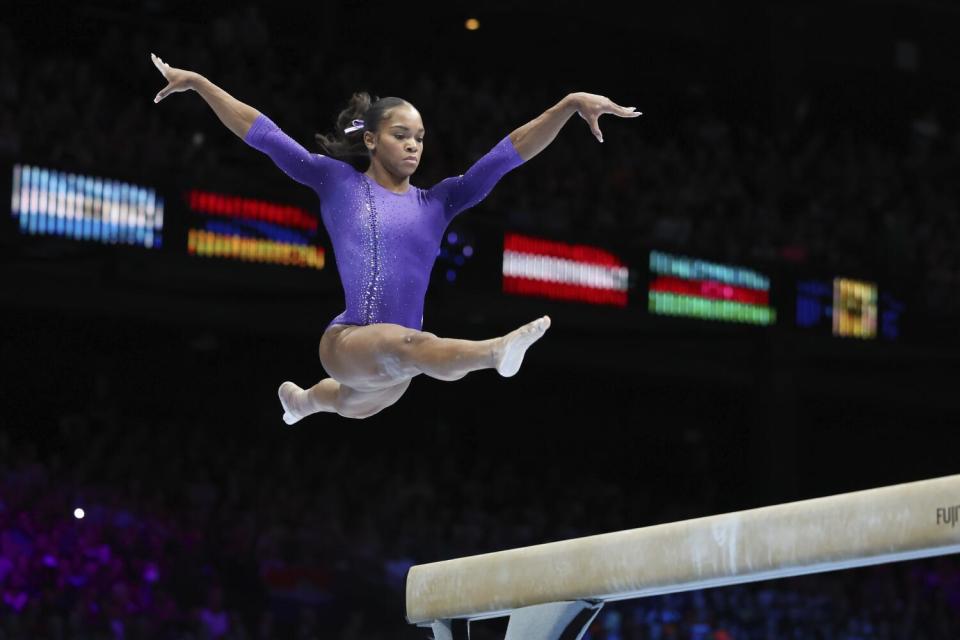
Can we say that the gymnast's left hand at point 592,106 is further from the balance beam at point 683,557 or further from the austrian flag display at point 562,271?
the austrian flag display at point 562,271

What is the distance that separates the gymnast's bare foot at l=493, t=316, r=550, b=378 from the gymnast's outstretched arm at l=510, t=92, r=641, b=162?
94 cm

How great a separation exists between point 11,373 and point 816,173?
30.2 feet

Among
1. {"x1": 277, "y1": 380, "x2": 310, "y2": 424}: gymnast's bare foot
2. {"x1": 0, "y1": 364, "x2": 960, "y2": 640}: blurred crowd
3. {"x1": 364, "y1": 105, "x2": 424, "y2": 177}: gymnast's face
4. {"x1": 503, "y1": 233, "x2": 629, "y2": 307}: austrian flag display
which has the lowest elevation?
{"x1": 0, "y1": 364, "x2": 960, "y2": 640}: blurred crowd

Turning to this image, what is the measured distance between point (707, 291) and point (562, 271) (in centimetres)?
176

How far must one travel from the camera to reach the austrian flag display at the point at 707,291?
1444 centimetres

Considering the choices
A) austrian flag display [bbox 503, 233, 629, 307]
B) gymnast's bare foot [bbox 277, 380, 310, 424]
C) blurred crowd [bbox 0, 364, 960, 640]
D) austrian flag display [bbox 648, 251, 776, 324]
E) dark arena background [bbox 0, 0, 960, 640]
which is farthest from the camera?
austrian flag display [bbox 648, 251, 776, 324]

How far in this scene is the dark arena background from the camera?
11109mm

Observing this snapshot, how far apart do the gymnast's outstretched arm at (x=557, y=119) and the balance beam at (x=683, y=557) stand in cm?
142

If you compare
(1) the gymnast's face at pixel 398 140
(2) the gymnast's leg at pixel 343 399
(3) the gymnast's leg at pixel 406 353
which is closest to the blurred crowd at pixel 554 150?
(2) the gymnast's leg at pixel 343 399

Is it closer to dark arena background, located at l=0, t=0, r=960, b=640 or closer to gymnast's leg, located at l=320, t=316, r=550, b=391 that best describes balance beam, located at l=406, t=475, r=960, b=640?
gymnast's leg, located at l=320, t=316, r=550, b=391

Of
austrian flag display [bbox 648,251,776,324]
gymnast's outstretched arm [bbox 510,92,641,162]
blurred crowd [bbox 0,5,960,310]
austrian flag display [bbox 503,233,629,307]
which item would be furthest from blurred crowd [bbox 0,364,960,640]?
gymnast's outstretched arm [bbox 510,92,641,162]

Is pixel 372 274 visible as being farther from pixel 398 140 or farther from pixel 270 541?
pixel 270 541

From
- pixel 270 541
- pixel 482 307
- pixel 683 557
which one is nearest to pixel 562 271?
pixel 482 307

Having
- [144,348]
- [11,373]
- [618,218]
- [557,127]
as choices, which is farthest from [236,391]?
[557,127]
